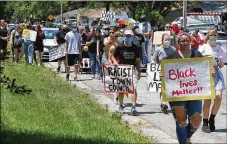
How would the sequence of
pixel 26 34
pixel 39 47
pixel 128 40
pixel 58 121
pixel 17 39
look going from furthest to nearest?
pixel 17 39
pixel 26 34
pixel 39 47
pixel 128 40
pixel 58 121

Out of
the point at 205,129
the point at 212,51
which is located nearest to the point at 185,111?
the point at 205,129

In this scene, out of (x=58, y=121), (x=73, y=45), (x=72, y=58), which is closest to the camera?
(x=58, y=121)

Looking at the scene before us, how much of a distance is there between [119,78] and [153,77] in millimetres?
694

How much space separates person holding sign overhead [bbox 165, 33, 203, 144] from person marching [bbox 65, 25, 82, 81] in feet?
31.7

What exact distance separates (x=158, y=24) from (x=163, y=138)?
35.7m

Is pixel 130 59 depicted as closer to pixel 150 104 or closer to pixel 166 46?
pixel 166 46

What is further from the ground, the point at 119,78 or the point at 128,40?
the point at 128,40

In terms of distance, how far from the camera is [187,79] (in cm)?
876

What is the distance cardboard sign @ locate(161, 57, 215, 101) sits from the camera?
866 centimetres

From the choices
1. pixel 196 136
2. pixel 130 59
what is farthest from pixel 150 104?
pixel 196 136

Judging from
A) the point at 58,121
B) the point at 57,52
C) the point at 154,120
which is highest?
the point at 57,52

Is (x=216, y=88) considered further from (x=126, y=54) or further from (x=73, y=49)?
(x=73, y=49)

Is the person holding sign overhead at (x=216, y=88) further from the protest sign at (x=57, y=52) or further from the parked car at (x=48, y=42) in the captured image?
the parked car at (x=48, y=42)

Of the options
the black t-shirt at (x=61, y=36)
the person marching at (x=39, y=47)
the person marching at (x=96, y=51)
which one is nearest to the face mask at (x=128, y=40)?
the person marching at (x=96, y=51)
